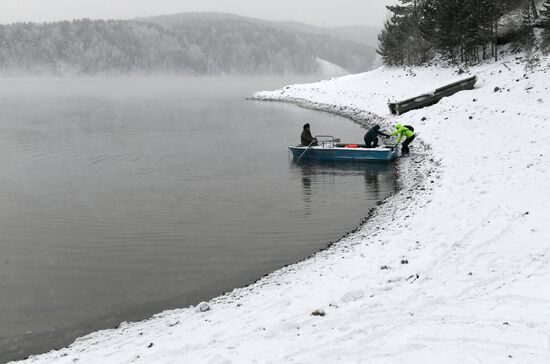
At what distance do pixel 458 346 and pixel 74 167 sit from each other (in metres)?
22.6

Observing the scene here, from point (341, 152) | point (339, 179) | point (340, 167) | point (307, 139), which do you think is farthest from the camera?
point (307, 139)

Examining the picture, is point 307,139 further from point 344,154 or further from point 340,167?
point 340,167

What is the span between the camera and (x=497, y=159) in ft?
62.2

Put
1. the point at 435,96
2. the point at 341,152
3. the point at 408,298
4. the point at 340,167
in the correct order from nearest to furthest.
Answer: the point at 408,298
the point at 340,167
the point at 341,152
the point at 435,96

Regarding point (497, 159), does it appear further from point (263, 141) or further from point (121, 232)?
point (263, 141)

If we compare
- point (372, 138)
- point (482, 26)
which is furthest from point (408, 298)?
point (482, 26)

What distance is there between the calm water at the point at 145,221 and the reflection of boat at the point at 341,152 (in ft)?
2.52

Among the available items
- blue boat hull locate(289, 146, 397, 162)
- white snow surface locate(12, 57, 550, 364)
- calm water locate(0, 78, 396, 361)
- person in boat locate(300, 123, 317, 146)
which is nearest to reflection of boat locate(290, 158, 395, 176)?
calm water locate(0, 78, 396, 361)

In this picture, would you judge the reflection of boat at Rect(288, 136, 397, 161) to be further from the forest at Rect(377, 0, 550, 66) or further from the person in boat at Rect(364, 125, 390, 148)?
the forest at Rect(377, 0, 550, 66)

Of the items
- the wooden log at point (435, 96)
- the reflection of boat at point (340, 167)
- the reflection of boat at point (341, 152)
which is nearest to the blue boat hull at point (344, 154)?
the reflection of boat at point (341, 152)

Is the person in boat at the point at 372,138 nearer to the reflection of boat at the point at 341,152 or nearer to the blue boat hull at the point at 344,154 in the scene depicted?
the reflection of boat at the point at 341,152

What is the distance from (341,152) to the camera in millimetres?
25656

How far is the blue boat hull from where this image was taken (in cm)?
2464

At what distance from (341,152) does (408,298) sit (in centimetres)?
1704
